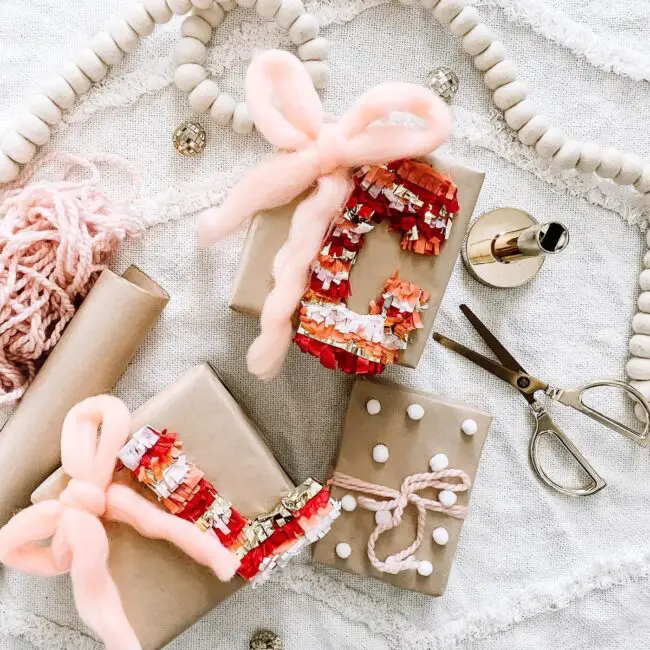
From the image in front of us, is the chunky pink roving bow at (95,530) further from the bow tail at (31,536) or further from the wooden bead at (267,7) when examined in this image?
the wooden bead at (267,7)

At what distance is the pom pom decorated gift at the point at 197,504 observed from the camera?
2.31ft

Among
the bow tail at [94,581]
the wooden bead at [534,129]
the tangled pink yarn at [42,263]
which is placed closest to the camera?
the bow tail at [94,581]

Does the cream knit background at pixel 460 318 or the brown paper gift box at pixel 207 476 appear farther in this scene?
the cream knit background at pixel 460 318

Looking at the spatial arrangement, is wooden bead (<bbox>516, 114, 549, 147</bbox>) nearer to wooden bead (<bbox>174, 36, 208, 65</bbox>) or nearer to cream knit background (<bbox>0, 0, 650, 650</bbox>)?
cream knit background (<bbox>0, 0, 650, 650</bbox>)

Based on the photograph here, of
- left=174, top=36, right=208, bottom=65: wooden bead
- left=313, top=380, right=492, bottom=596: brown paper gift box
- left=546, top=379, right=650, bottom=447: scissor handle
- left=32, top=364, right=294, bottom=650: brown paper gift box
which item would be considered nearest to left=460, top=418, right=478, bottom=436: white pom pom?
left=313, top=380, right=492, bottom=596: brown paper gift box

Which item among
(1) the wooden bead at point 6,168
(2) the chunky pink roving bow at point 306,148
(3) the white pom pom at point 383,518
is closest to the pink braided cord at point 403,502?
(3) the white pom pom at point 383,518

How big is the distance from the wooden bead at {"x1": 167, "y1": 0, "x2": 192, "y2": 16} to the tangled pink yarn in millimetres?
236

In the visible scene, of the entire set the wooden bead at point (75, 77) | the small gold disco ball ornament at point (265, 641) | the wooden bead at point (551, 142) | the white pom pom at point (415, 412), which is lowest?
the small gold disco ball ornament at point (265, 641)

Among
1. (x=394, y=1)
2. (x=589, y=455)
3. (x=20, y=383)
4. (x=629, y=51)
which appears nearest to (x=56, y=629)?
(x=20, y=383)

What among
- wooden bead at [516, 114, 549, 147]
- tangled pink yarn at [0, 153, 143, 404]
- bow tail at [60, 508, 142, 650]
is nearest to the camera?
bow tail at [60, 508, 142, 650]

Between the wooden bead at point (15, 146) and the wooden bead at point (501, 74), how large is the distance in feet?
1.93

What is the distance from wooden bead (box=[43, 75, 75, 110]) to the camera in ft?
2.72

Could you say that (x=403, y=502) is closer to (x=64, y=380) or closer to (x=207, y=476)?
(x=207, y=476)

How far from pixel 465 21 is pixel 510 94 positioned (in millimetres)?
108
